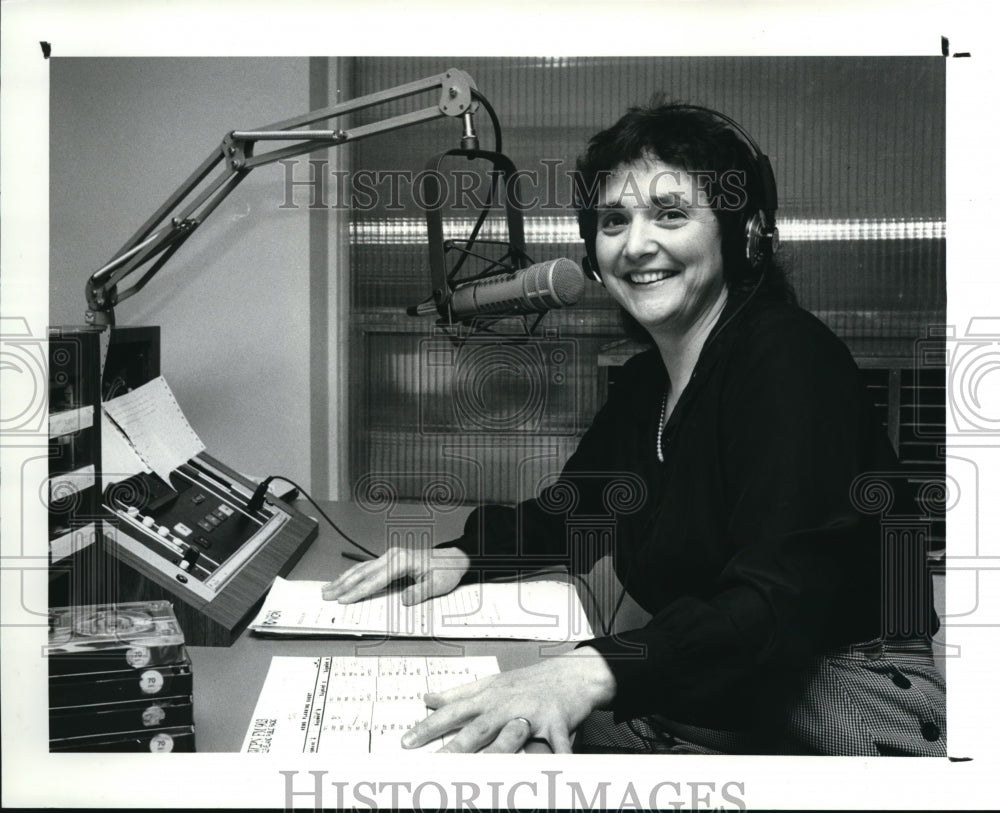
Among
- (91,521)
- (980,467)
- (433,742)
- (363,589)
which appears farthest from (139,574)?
(980,467)

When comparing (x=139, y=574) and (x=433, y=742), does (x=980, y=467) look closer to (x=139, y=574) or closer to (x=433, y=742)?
(x=433, y=742)

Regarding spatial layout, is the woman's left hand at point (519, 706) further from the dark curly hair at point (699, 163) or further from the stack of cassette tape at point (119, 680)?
the dark curly hair at point (699, 163)

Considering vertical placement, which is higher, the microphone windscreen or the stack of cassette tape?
the microphone windscreen

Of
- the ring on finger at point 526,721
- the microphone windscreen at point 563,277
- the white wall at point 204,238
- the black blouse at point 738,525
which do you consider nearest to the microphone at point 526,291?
the microphone windscreen at point 563,277

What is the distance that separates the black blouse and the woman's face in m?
0.05

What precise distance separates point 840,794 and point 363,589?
0.61 meters

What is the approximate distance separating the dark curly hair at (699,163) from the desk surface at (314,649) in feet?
1.43

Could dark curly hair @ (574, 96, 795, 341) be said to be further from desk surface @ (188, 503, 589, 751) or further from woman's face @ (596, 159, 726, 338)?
desk surface @ (188, 503, 589, 751)

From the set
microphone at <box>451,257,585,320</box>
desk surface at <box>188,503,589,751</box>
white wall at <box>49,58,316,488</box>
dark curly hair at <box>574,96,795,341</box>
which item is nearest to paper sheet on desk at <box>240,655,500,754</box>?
desk surface at <box>188,503,589,751</box>

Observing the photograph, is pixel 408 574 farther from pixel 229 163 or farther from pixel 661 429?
pixel 229 163

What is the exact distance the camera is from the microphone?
103 centimetres

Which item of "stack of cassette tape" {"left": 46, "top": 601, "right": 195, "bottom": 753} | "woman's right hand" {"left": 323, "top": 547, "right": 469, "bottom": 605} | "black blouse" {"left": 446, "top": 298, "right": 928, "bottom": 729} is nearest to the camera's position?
"stack of cassette tape" {"left": 46, "top": 601, "right": 195, "bottom": 753}

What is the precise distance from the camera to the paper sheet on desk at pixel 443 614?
96 centimetres
